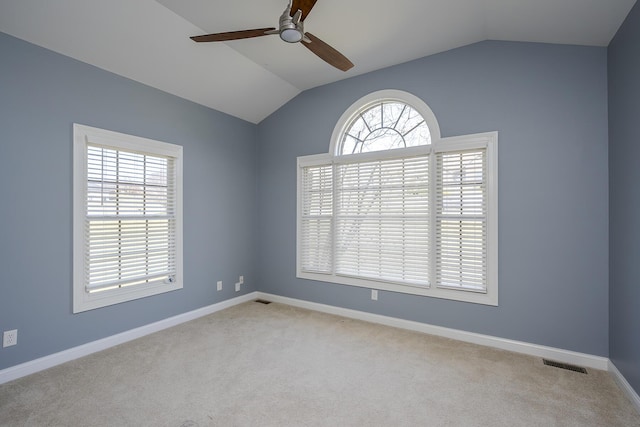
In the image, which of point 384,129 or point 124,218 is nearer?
point 124,218

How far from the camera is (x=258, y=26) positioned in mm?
2883

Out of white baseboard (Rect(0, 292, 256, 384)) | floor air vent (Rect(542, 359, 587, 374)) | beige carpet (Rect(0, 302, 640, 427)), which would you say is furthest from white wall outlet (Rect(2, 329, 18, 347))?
floor air vent (Rect(542, 359, 587, 374))

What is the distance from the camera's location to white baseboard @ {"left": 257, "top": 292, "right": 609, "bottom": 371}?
2699 millimetres

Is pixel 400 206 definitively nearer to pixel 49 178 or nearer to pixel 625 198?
pixel 625 198

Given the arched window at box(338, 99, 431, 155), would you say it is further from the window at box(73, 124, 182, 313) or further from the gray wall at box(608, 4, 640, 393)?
the window at box(73, 124, 182, 313)

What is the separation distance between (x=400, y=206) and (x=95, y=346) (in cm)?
354

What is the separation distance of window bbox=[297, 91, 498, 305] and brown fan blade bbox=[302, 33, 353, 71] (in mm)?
1132

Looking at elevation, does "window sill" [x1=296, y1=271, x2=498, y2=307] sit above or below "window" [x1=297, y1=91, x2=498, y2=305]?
below

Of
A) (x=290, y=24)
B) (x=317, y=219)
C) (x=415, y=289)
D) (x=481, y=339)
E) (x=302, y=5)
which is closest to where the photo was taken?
(x=302, y=5)

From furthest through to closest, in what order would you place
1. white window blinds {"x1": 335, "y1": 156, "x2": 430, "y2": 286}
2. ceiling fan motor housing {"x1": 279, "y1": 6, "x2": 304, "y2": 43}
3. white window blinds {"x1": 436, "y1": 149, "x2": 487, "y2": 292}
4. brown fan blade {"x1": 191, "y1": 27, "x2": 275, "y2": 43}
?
white window blinds {"x1": 335, "y1": 156, "x2": 430, "y2": 286}
white window blinds {"x1": 436, "y1": 149, "x2": 487, "y2": 292}
brown fan blade {"x1": 191, "y1": 27, "x2": 275, "y2": 43}
ceiling fan motor housing {"x1": 279, "y1": 6, "x2": 304, "y2": 43}

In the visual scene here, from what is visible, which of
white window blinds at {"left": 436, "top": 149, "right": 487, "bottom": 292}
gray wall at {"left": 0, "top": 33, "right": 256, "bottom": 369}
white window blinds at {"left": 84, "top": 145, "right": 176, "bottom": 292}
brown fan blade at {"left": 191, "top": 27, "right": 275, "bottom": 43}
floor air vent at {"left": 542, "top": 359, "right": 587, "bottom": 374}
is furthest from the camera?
white window blinds at {"left": 436, "top": 149, "right": 487, "bottom": 292}

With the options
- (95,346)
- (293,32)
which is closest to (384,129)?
(293,32)

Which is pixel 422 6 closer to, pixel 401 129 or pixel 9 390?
pixel 401 129

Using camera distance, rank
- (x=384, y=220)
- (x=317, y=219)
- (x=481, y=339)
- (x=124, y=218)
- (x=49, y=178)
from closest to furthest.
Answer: (x=49, y=178) < (x=481, y=339) < (x=124, y=218) < (x=384, y=220) < (x=317, y=219)
